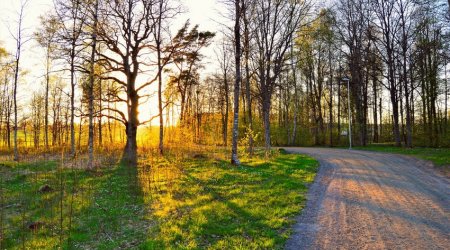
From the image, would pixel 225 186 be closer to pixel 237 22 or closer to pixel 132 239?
pixel 132 239

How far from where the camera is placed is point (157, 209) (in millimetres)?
9383

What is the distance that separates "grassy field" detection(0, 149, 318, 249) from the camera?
6.89 meters

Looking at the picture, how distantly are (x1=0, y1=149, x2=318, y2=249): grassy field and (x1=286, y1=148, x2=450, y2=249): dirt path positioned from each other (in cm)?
57

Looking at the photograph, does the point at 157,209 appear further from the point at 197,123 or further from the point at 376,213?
the point at 197,123

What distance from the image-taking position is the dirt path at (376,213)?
19.9ft

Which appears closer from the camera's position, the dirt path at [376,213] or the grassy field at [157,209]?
the dirt path at [376,213]

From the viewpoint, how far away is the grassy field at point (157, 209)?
271 inches

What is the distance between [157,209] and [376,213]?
20.1ft

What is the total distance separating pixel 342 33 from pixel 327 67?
7.30m

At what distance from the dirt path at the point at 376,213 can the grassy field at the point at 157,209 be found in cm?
57

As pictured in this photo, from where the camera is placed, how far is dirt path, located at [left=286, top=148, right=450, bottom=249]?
6066 mm

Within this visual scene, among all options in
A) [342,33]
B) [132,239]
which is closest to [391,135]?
[342,33]

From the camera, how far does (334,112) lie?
49.2 metres

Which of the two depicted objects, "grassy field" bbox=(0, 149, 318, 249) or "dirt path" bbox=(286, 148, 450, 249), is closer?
"dirt path" bbox=(286, 148, 450, 249)
